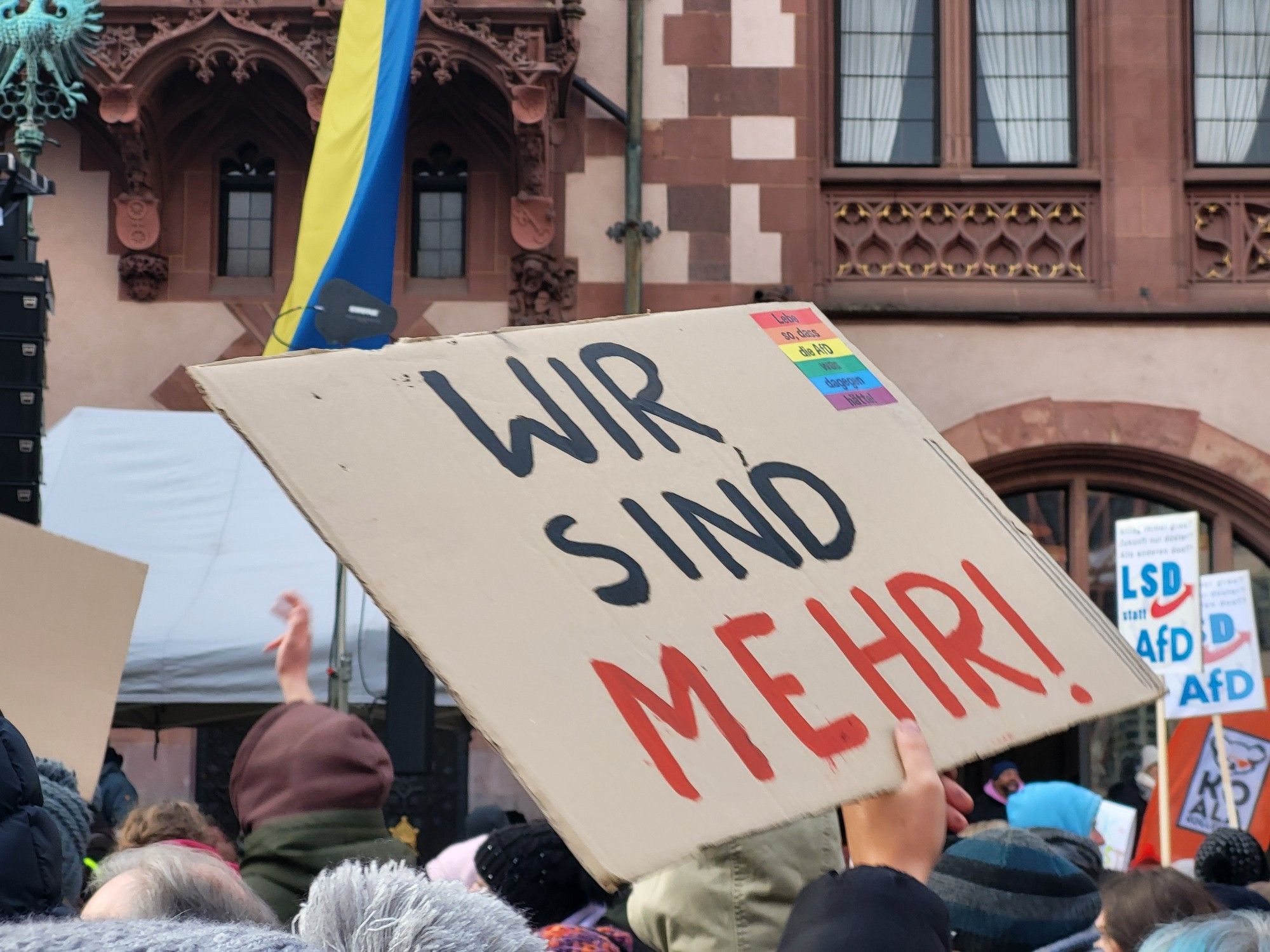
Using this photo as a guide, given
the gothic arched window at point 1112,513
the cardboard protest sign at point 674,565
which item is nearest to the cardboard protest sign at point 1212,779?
the gothic arched window at point 1112,513

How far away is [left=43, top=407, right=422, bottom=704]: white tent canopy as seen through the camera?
788 cm

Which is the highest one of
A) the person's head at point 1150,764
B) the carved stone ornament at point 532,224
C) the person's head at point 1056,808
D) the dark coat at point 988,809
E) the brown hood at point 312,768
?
the carved stone ornament at point 532,224

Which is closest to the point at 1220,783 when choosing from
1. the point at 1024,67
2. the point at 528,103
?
the point at 1024,67

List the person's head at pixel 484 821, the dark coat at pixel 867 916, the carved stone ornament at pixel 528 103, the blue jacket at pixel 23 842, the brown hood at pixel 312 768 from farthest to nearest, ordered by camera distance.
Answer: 1. the carved stone ornament at pixel 528 103
2. the person's head at pixel 484 821
3. the brown hood at pixel 312 768
4. the dark coat at pixel 867 916
5. the blue jacket at pixel 23 842

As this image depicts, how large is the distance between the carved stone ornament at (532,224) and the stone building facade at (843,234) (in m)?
0.02

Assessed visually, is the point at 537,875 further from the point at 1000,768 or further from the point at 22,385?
the point at 1000,768

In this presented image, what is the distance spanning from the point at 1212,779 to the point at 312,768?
6.45 metres

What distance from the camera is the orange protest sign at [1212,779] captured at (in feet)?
26.8

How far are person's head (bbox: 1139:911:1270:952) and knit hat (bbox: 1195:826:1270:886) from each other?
257cm

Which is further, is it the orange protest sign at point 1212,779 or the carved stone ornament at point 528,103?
the carved stone ornament at point 528,103

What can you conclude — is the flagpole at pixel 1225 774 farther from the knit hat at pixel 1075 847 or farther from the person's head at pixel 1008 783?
the knit hat at pixel 1075 847

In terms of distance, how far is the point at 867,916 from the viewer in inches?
68.4

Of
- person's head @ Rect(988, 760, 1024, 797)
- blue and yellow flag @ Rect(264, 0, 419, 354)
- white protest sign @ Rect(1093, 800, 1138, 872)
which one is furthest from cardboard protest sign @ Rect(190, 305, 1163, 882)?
person's head @ Rect(988, 760, 1024, 797)

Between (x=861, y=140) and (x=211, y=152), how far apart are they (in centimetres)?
420
